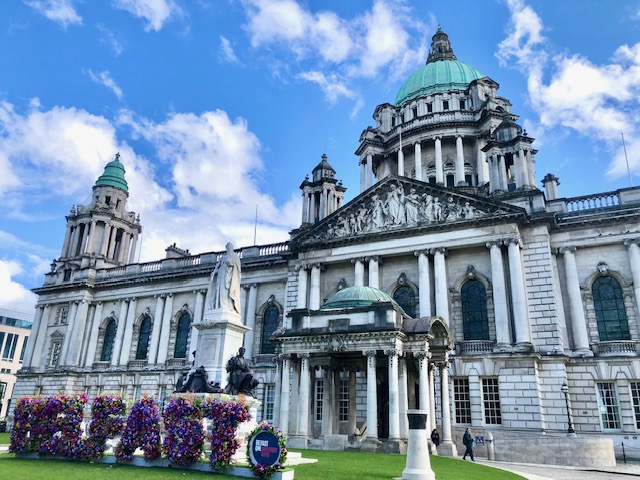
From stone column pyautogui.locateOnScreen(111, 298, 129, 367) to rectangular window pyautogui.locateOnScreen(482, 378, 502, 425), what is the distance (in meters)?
33.4

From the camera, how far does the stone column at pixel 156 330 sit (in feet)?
151

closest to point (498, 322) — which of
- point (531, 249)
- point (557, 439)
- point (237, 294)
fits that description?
point (531, 249)

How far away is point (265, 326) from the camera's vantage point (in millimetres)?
42969

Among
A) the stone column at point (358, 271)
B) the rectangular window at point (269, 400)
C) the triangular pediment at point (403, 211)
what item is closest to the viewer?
the triangular pediment at point (403, 211)

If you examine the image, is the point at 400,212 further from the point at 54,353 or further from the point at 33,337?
the point at 33,337

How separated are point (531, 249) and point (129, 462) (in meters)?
27.0

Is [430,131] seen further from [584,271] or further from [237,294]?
[237,294]

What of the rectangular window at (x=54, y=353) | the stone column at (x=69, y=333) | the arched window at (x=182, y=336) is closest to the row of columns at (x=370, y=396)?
the arched window at (x=182, y=336)

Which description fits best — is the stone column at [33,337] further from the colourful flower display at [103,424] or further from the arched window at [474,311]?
the colourful flower display at [103,424]

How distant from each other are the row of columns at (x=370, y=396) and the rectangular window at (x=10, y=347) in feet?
232

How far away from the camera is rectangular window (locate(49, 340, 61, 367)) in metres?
50.7

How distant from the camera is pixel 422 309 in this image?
3381 centimetres

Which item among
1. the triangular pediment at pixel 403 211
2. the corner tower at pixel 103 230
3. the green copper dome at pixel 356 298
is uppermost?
the corner tower at pixel 103 230

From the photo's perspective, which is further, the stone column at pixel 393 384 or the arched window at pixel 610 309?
the arched window at pixel 610 309
